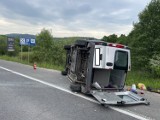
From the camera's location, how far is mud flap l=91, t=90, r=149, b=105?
7.18 metres

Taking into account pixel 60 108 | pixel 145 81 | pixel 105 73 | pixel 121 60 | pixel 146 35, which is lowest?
pixel 145 81

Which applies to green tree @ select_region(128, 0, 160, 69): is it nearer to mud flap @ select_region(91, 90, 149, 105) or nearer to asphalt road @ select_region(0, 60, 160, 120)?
asphalt road @ select_region(0, 60, 160, 120)

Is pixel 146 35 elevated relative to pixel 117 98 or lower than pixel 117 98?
elevated

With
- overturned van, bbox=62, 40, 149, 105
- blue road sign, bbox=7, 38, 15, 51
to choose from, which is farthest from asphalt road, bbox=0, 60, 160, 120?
blue road sign, bbox=7, 38, 15, 51

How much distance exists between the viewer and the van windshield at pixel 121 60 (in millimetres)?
8531

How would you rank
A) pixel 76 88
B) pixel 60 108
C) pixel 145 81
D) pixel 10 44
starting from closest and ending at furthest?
pixel 60 108
pixel 76 88
pixel 145 81
pixel 10 44

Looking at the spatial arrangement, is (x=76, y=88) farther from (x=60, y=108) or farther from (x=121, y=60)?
(x=60, y=108)

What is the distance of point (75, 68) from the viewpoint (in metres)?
9.94

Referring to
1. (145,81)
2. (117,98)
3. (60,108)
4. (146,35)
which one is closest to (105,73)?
(117,98)

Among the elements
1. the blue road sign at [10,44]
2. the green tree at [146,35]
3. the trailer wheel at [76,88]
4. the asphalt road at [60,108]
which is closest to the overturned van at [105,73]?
the trailer wheel at [76,88]

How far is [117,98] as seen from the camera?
7605 millimetres

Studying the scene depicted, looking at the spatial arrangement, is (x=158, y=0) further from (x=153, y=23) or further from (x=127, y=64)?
(x=127, y=64)

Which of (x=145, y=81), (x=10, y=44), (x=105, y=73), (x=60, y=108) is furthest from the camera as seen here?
(x=10, y=44)

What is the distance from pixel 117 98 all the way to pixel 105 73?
62.3 inches
